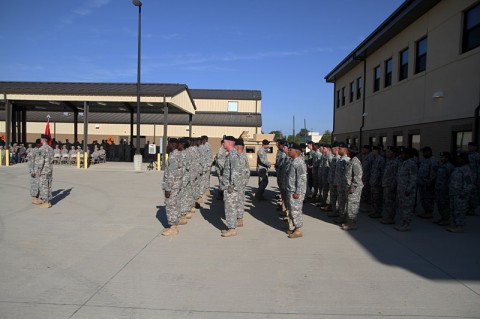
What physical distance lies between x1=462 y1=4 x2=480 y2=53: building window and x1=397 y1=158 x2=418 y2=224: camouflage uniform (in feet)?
19.5

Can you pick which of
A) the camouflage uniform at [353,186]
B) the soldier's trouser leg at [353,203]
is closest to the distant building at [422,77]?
the camouflage uniform at [353,186]

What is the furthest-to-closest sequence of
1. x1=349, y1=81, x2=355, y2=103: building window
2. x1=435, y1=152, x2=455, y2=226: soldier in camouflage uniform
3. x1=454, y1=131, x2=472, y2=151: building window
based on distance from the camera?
1. x1=349, y1=81, x2=355, y2=103: building window
2. x1=454, y1=131, x2=472, y2=151: building window
3. x1=435, y1=152, x2=455, y2=226: soldier in camouflage uniform

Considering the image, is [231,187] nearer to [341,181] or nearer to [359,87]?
[341,181]

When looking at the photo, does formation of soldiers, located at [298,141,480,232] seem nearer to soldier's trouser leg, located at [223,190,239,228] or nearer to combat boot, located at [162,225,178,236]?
soldier's trouser leg, located at [223,190,239,228]

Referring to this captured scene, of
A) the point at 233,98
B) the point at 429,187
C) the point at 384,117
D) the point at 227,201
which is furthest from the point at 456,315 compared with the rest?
the point at 233,98

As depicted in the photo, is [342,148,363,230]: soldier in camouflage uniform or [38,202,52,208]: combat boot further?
[38,202,52,208]: combat boot

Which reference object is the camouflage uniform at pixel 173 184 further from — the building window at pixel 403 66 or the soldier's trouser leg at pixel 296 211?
the building window at pixel 403 66

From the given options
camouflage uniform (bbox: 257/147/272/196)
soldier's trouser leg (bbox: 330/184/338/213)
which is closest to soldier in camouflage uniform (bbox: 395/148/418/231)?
soldier's trouser leg (bbox: 330/184/338/213)

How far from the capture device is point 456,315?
3602 mm

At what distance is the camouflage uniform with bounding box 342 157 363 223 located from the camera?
24.0 feet

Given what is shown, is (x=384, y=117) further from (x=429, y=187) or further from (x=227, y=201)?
(x=227, y=201)

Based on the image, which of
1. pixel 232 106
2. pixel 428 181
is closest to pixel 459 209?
pixel 428 181

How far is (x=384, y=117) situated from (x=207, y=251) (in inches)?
574

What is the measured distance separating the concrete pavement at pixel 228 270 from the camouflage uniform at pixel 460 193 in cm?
38
